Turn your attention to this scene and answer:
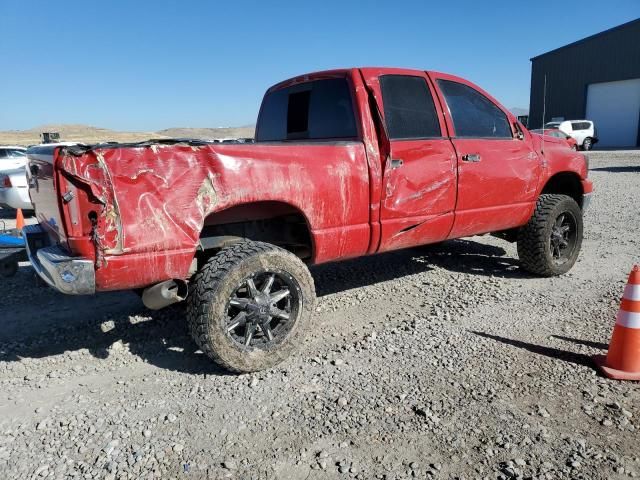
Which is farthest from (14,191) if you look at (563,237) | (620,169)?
(620,169)

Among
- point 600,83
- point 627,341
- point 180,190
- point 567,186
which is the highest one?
point 600,83

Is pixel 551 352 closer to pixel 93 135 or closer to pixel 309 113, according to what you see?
pixel 309 113

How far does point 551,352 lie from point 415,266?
249 cm

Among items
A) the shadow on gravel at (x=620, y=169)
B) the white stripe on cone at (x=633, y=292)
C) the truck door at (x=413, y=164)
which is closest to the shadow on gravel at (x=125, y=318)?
the truck door at (x=413, y=164)

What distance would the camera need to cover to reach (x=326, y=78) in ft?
14.2

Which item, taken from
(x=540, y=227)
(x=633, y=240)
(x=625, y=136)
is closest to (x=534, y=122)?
(x=625, y=136)

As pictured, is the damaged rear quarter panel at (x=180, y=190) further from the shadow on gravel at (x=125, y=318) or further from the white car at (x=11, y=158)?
the white car at (x=11, y=158)

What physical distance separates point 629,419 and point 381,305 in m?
2.29

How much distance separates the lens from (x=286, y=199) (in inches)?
137

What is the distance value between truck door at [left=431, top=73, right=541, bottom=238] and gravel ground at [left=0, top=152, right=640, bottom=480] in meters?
0.76

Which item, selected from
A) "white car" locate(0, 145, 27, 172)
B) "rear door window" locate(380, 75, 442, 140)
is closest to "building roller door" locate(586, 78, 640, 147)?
"white car" locate(0, 145, 27, 172)

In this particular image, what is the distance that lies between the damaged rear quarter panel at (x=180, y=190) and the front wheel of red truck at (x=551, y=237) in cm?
254

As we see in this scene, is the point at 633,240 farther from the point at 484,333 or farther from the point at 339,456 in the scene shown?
the point at 339,456

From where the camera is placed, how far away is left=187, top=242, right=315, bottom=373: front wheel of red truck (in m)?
3.22
